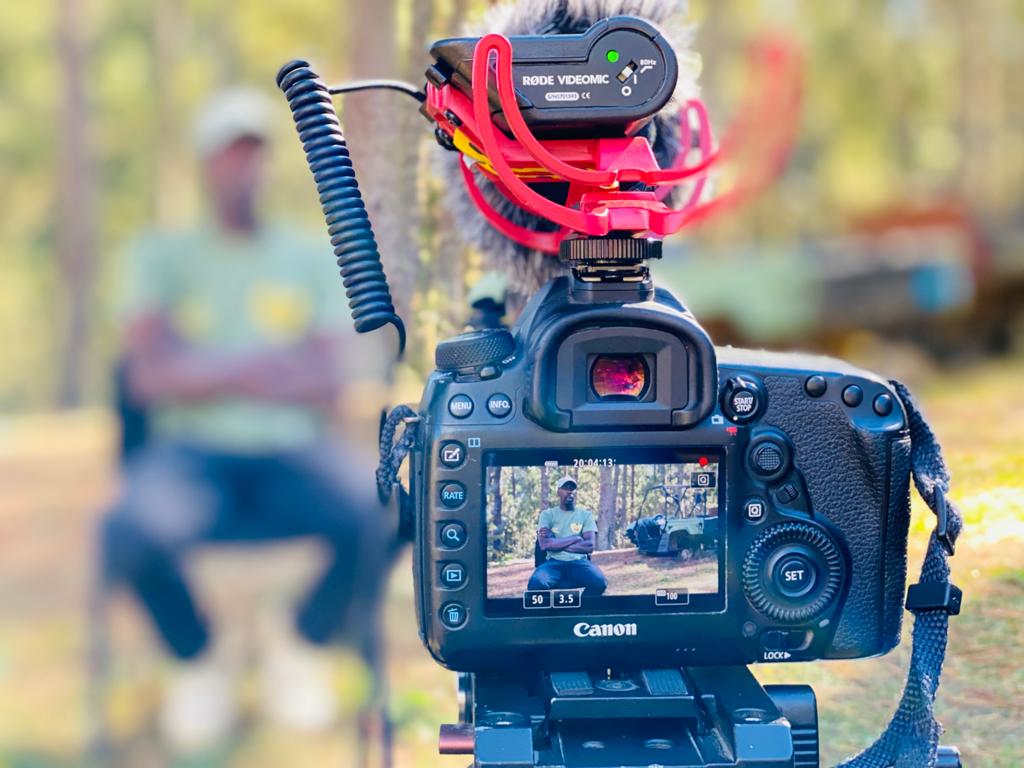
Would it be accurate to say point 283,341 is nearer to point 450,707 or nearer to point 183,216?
point 450,707

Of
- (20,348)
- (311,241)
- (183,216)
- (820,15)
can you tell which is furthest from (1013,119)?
(311,241)

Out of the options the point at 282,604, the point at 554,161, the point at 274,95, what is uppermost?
the point at 274,95

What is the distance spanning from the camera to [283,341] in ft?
11.5

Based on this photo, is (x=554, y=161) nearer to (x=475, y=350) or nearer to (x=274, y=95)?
(x=475, y=350)

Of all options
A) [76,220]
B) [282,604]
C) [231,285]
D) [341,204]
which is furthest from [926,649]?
[76,220]

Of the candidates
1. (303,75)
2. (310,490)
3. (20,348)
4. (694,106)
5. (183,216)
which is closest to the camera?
(303,75)

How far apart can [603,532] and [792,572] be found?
22cm

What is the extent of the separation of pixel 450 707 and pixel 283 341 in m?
1.86

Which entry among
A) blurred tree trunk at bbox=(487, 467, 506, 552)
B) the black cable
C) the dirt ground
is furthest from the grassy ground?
the black cable

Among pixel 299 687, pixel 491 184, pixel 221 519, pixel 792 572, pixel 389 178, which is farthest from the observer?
pixel 299 687

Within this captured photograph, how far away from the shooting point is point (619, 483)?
1.35 meters

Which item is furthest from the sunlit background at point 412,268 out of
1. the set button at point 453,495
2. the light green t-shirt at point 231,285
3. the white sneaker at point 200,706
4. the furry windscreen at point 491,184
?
the set button at point 453,495

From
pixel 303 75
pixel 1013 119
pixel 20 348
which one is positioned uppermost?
pixel 1013 119

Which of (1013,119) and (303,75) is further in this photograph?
(1013,119)
